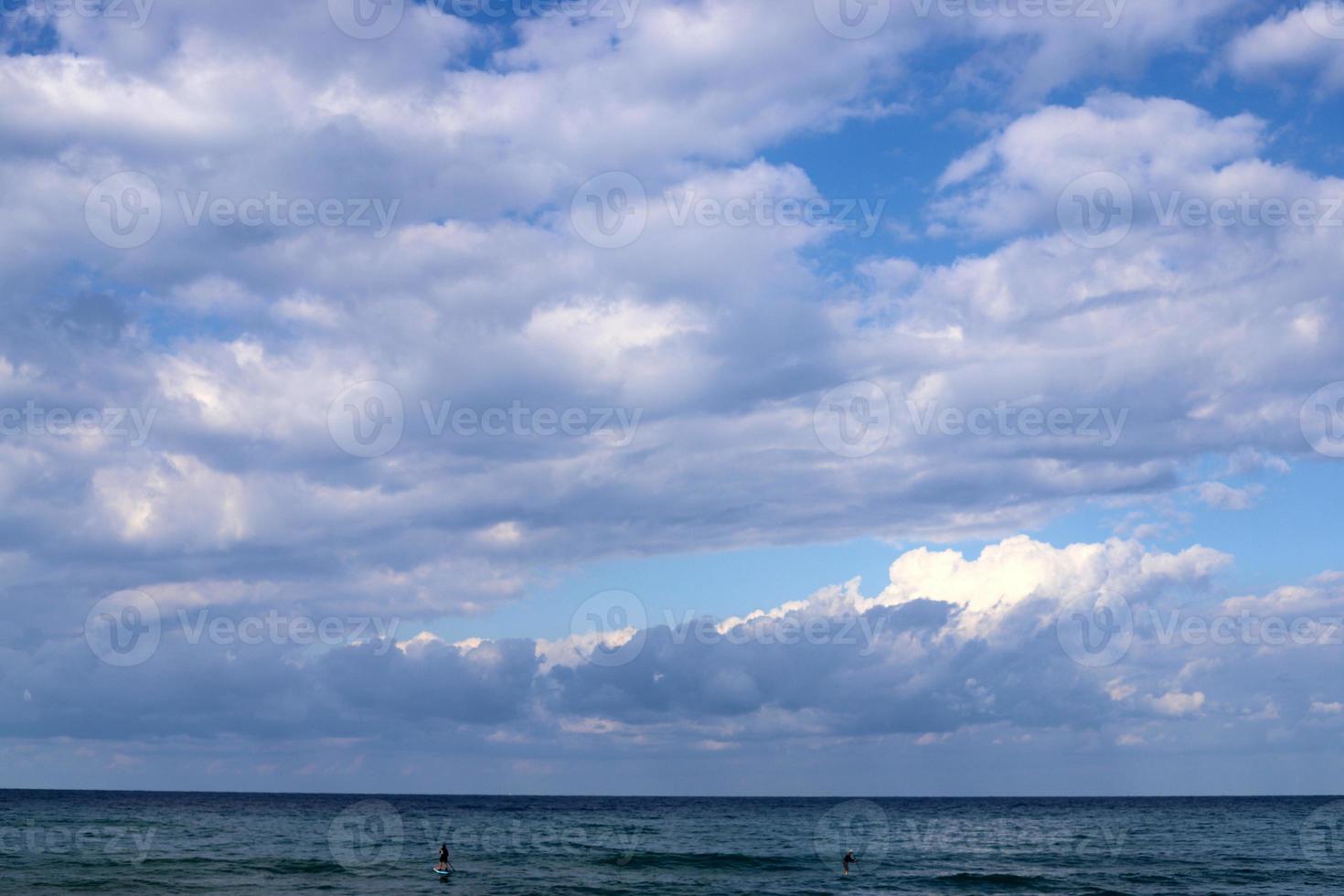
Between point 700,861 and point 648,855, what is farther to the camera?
point 648,855

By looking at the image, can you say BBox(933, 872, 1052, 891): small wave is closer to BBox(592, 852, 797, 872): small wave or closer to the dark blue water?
the dark blue water

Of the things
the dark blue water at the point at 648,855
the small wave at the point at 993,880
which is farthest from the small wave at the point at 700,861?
the small wave at the point at 993,880

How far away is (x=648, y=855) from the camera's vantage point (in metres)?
93.2

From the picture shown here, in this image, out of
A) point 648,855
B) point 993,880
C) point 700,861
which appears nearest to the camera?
point 993,880

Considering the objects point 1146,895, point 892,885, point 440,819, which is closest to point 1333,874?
point 1146,895

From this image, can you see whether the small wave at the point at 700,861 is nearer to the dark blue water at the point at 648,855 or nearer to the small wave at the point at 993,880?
the dark blue water at the point at 648,855

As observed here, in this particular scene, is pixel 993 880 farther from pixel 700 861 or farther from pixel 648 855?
pixel 648 855

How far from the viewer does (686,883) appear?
2874 inches

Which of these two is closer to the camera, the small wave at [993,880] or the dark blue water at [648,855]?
the dark blue water at [648,855]

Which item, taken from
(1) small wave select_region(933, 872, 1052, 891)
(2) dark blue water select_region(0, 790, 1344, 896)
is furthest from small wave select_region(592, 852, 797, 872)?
(1) small wave select_region(933, 872, 1052, 891)

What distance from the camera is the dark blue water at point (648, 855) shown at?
2707 inches

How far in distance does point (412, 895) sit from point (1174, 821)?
433 ft

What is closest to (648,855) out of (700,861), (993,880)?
(700,861)

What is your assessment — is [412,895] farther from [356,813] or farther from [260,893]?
[356,813]
